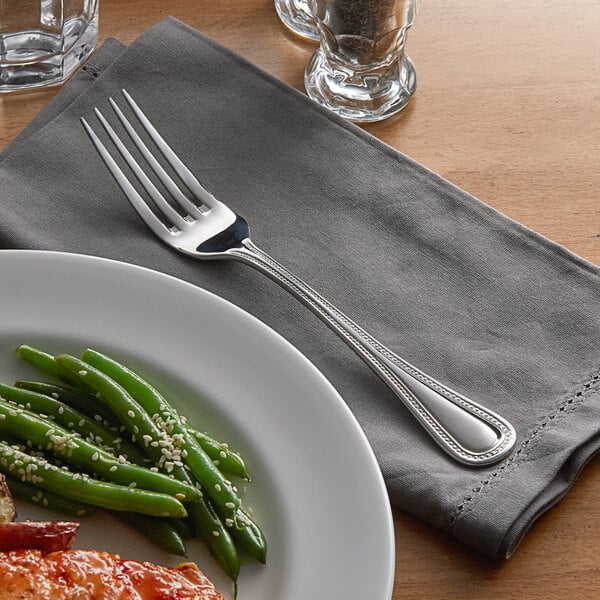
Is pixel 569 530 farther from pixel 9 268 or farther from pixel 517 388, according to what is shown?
pixel 9 268

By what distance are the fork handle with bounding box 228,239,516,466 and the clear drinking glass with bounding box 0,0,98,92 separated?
2.94 ft

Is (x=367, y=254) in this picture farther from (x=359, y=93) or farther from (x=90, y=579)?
(x=90, y=579)

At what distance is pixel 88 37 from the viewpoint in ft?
7.73

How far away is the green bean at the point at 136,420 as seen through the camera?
5.03 feet

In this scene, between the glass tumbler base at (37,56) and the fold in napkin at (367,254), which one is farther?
the glass tumbler base at (37,56)

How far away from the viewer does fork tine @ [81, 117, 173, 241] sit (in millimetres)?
1979

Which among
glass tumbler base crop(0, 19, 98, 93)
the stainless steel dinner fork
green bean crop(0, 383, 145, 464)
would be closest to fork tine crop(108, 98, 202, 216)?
the stainless steel dinner fork

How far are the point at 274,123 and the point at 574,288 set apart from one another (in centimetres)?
76

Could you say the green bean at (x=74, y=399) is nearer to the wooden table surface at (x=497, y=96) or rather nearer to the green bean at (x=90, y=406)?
the green bean at (x=90, y=406)

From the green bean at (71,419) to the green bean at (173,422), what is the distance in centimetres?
7

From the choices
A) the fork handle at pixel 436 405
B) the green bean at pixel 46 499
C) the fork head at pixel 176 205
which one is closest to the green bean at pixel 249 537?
the green bean at pixel 46 499

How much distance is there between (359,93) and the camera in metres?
2.30

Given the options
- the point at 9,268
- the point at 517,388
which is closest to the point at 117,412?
the point at 9,268

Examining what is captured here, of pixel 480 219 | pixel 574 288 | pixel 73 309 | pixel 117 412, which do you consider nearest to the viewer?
pixel 117 412
